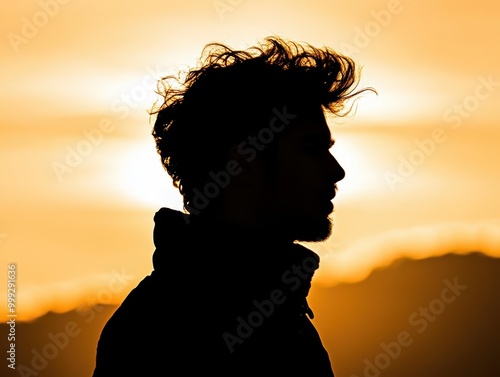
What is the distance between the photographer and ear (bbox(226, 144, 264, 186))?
4.40 metres

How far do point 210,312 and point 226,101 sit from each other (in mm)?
1142

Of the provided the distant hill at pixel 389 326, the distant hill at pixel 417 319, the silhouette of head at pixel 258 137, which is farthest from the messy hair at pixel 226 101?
→ the distant hill at pixel 417 319

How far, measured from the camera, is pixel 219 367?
12.7 feet

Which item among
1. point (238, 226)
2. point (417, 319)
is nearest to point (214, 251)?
point (238, 226)

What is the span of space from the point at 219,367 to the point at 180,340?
0.17m

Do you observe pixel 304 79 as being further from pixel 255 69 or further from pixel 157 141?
pixel 157 141

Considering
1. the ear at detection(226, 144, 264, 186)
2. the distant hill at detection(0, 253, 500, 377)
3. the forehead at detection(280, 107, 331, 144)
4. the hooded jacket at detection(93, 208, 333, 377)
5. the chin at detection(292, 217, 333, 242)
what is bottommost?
the hooded jacket at detection(93, 208, 333, 377)

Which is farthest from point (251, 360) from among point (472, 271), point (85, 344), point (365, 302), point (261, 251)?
point (472, 271)

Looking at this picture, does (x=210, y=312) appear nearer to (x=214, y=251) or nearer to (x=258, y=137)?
(x=214, y=251)

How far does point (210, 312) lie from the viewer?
3939 mm

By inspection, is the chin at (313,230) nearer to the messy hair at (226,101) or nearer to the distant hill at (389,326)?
the messy hair at (226,101)

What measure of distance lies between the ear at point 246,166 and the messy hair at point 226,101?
7cm

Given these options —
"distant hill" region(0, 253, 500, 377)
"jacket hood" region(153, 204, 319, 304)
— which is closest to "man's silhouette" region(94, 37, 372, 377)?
"jacket hood" region(153, 204, 319, 304)

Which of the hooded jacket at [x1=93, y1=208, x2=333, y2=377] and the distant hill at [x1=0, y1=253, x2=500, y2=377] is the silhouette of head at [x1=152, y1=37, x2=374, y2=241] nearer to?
the hooded jacket at [x1=93, y1=208, x2=333, y2=377]
